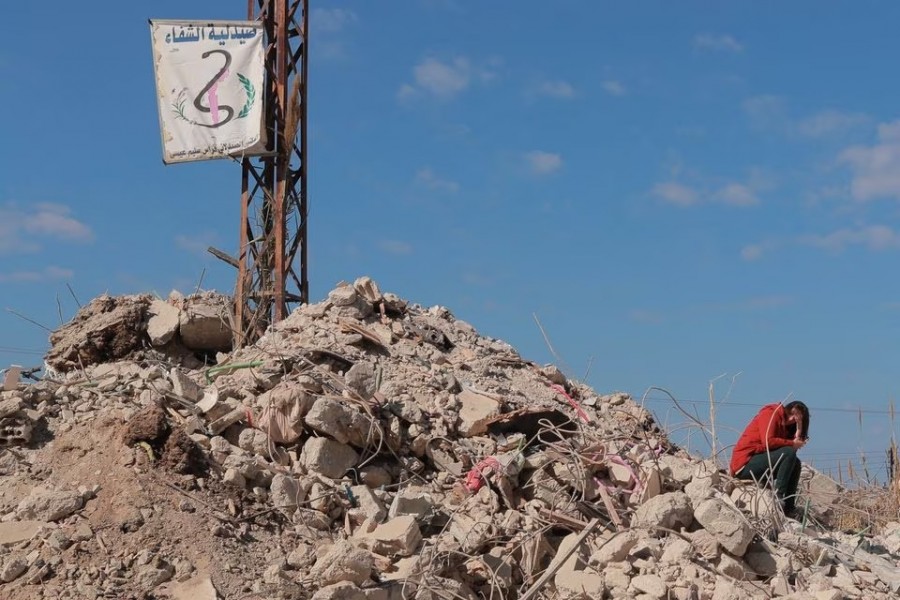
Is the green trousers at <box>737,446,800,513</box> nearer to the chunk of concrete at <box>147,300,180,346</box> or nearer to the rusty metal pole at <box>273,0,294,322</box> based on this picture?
the rusty metal pole at <box>273,0,294,322</box>

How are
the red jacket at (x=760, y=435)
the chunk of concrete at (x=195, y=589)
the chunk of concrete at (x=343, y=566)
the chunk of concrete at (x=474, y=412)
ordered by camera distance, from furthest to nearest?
the red jacket at (x=760, y=435) < the chunk of concrete at (x=474, y=412) < the chunk of concrete at (x=343, y=566) < the chunk of concrete at (x=195, y=589)

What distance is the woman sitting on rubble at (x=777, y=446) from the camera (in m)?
6.96

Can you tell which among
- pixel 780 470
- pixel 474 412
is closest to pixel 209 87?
pixel 474 412

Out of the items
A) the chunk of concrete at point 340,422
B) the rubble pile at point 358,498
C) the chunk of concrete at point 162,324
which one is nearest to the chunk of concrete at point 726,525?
the rubble pile at point 358,498

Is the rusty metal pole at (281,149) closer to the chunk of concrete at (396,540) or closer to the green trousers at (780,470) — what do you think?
the chunk of concrete at (396,540)

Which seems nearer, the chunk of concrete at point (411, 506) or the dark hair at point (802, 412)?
the chunk of concrete at point (411, 506)

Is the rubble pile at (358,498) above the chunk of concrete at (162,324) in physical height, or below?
below

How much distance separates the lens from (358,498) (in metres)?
5.57

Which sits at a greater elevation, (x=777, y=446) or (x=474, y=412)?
(x=777, y=446)

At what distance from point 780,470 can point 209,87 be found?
6.23 metres

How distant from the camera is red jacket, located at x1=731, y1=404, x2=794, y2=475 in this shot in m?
7.14

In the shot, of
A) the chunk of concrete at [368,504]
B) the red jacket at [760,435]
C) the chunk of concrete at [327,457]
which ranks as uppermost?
the red jacket at [760,435]

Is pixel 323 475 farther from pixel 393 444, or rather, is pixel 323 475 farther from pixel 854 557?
pixel 854 557

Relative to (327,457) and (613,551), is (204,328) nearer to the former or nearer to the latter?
(327,457)
